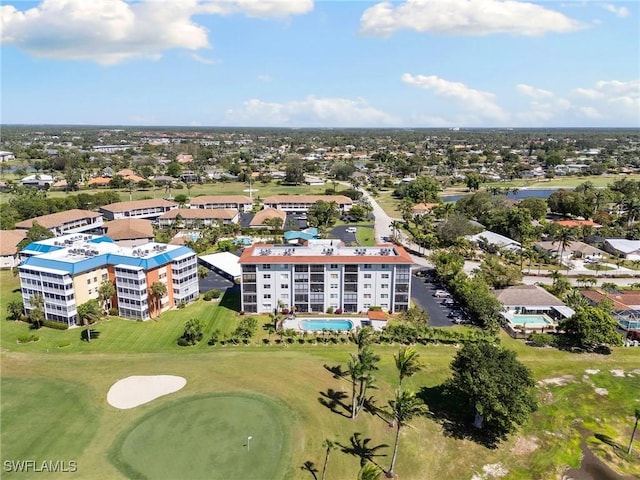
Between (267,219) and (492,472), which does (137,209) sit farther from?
(492,472)

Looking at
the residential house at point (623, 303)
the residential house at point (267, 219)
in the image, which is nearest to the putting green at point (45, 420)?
the residential house at point (623, 303)

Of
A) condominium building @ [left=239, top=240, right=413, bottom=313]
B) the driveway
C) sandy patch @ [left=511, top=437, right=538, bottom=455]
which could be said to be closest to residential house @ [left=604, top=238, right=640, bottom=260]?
the driveway

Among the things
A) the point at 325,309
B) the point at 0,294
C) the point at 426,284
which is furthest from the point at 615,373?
the point at 0,294

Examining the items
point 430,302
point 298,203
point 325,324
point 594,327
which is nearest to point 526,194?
point 298,203

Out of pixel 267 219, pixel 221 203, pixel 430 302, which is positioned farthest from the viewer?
pixel 221 203

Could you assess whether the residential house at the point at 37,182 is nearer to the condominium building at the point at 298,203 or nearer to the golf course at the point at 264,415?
the condominium building at the point at 298,203
